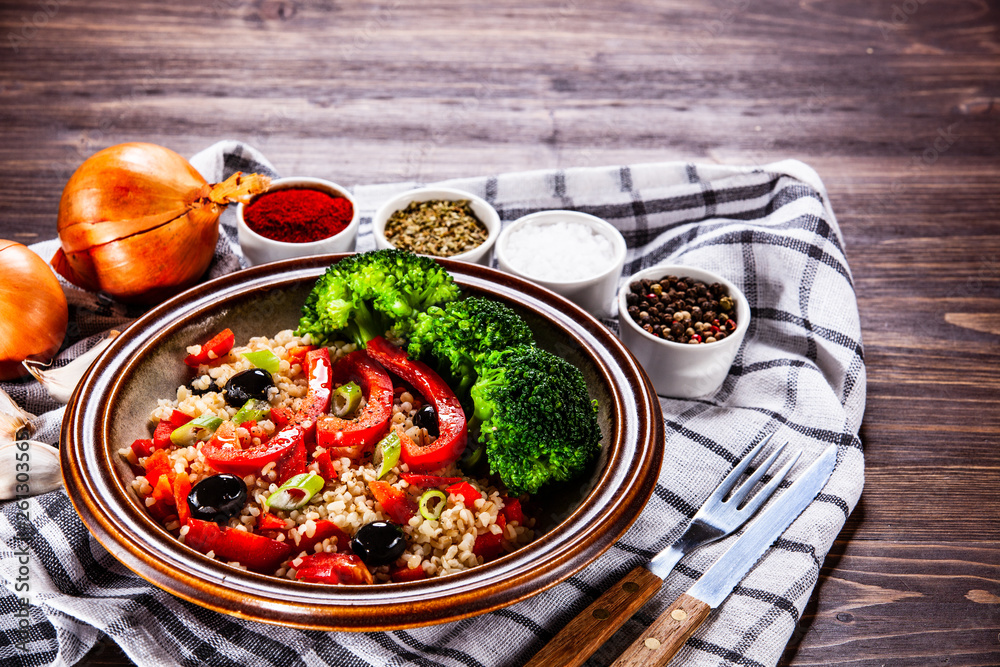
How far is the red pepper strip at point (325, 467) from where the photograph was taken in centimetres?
283

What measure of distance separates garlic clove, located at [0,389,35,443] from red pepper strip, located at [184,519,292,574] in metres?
1.09

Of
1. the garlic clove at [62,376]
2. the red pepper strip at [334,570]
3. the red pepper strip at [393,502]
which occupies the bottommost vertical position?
the garlic clove at [62,376]

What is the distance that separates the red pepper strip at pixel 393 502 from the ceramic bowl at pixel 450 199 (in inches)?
61.7

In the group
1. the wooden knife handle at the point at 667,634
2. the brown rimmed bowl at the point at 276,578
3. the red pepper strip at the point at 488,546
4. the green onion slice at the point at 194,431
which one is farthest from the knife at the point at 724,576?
the green onion slice at the point at 194,431

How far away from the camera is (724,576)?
9.47 feet

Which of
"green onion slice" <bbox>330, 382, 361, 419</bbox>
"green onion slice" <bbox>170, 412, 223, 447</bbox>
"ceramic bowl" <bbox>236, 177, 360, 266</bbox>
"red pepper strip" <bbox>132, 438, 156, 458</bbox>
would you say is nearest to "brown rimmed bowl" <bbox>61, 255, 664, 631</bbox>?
A: "red pepper strip" <bbox>132, 438, 156, 458</bbox>

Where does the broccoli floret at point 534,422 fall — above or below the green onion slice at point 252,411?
above

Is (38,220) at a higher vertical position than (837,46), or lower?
lower

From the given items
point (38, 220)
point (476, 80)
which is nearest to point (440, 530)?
point (38, 220)

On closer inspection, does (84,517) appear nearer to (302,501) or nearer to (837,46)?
(302,501)

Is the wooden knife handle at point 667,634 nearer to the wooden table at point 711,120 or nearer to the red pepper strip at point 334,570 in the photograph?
the wooden table at point 711,120

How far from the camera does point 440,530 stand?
269cm

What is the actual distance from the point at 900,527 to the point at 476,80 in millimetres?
4194

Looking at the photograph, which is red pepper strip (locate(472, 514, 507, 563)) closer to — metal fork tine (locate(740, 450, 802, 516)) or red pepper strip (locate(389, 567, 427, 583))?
red pepper strip (locate(389, 567, 427, 583))
